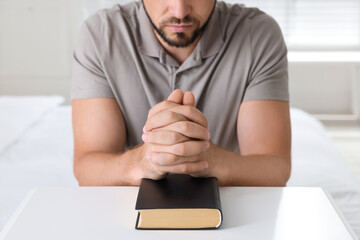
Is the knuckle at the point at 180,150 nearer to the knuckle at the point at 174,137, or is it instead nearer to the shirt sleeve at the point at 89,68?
the knuckle at the point at 174,137

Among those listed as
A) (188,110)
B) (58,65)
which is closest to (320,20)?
(58,65)

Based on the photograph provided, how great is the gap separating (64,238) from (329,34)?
11.7 ft

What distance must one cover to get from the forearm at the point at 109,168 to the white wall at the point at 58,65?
274cm

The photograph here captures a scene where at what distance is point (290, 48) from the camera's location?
3.97m

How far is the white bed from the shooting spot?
147 cm

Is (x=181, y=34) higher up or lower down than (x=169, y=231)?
higher up

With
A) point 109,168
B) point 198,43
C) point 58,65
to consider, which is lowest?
point 58,65

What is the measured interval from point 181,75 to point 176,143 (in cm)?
45

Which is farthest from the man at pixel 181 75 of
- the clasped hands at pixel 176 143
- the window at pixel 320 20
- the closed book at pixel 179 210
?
the window at pixel 320 20

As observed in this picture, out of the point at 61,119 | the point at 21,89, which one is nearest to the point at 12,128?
the point at 61,119

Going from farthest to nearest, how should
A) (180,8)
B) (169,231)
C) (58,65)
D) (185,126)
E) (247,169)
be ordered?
(58,65) → (180,8) → (247,169) → (185,126) → (169,231)

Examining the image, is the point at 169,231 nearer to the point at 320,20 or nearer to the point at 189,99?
the point at 189,99

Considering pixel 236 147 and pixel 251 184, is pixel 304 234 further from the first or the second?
pixel 236 147

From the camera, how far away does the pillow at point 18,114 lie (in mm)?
1948
